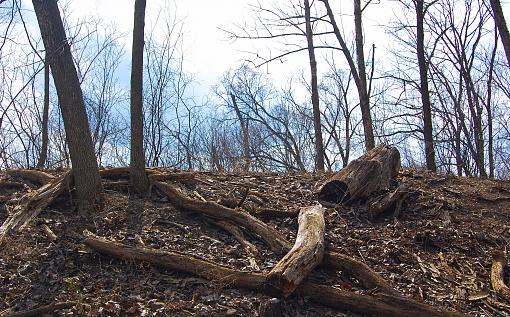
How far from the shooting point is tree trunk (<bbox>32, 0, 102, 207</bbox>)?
5.91 meters

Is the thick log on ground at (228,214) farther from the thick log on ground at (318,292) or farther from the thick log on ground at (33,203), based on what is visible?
the thick log on ground at (33,203)

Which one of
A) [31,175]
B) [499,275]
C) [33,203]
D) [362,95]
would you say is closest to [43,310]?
[33,203]

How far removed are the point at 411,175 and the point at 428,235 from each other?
3.18 metres

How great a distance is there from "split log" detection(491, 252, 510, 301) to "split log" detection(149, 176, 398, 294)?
1.36 metres

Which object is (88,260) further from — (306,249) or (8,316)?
(306,249)

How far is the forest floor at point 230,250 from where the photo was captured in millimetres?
4461

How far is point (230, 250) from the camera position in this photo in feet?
18.5

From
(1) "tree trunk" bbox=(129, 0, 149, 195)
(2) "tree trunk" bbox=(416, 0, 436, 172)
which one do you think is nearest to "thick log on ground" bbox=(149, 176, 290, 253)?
(1) "tree trunk" bbox=(129, 0, 149, 195)

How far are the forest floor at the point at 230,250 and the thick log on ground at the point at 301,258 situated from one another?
0.18 m

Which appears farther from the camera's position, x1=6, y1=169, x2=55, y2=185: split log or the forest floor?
x1=6, y1=169, x2=55, y2=185: split log

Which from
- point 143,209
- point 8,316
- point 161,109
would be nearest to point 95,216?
point 143,209

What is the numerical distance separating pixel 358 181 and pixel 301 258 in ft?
9.79

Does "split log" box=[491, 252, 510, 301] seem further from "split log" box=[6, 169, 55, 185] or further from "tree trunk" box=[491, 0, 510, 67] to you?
"split log" box=[6, 169, 55, 185]

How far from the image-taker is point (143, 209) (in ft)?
21.5
